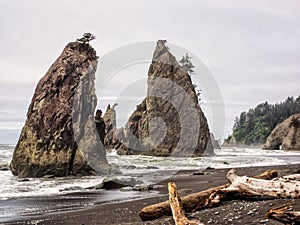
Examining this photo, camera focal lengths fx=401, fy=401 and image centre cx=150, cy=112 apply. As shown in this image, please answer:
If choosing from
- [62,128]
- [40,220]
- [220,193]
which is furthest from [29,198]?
[62,128]

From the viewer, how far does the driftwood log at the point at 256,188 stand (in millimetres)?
7027

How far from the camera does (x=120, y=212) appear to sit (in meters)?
10.2

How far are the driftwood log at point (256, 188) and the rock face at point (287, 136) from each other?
77.5m

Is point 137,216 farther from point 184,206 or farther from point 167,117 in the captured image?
point 167,117

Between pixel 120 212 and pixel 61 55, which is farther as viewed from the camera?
pixel 61 55

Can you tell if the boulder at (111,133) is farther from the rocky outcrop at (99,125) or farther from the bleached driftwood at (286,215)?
the bleached driftwood at (286,215)

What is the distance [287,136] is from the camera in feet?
278

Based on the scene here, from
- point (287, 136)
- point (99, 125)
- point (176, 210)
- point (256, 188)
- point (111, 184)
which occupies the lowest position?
point (111, 184)

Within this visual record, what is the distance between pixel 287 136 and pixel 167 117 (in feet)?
130

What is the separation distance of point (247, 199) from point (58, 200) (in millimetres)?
7549

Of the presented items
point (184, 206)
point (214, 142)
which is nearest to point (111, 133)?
point (214, 142)

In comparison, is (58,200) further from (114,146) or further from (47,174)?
Answer: (114,146)

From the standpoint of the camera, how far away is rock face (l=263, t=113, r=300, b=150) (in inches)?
3226

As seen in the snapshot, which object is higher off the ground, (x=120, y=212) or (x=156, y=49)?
(x=156, y=49)
